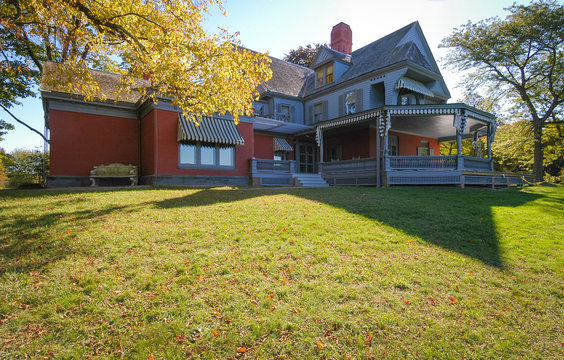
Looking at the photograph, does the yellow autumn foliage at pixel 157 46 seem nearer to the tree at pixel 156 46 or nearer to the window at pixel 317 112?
the tree at pixel 156 46

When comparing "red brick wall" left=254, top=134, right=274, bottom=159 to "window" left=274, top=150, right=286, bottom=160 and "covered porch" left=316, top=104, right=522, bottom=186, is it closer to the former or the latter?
"window" left=274, top=150, right=286, bottom=160

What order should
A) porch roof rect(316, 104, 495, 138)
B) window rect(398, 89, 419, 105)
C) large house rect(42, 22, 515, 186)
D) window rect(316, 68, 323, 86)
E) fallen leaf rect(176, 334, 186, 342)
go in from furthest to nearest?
window rect(316, 68, 323, 86)
window rect(398, 89, 419, 105)
porch roof rect(316, 104, 495, 138)
large house rect(42, 22, 515, 186)
fallen leaf rect(176, 334, 186, 342)

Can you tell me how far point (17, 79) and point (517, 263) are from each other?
2977 cm

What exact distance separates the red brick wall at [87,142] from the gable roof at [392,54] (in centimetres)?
1433

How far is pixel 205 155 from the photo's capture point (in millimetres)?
16125

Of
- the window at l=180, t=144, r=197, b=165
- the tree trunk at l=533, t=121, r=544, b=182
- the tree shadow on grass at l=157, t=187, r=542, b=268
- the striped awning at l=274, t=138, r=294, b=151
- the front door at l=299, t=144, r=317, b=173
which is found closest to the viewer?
the tree shadow on grass at l=157, t=187, r=542, b=268

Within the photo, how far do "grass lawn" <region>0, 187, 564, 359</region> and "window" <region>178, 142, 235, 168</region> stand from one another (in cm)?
872

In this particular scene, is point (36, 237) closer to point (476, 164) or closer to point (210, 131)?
point (210, 131)

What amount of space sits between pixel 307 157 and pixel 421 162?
9608mm

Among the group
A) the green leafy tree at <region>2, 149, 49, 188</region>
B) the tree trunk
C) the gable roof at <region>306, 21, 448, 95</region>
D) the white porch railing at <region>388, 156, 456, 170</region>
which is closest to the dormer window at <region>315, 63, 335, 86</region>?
the gable roof at <region>306, 21, 448, 95</region>

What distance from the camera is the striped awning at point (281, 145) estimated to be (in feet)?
69.5

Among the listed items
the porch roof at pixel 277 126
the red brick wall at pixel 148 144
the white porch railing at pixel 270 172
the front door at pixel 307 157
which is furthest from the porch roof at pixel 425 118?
the red brick wall at pixel 148 144

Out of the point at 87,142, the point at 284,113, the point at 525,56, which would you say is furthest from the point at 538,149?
the point at 87,142

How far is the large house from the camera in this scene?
1470cm
